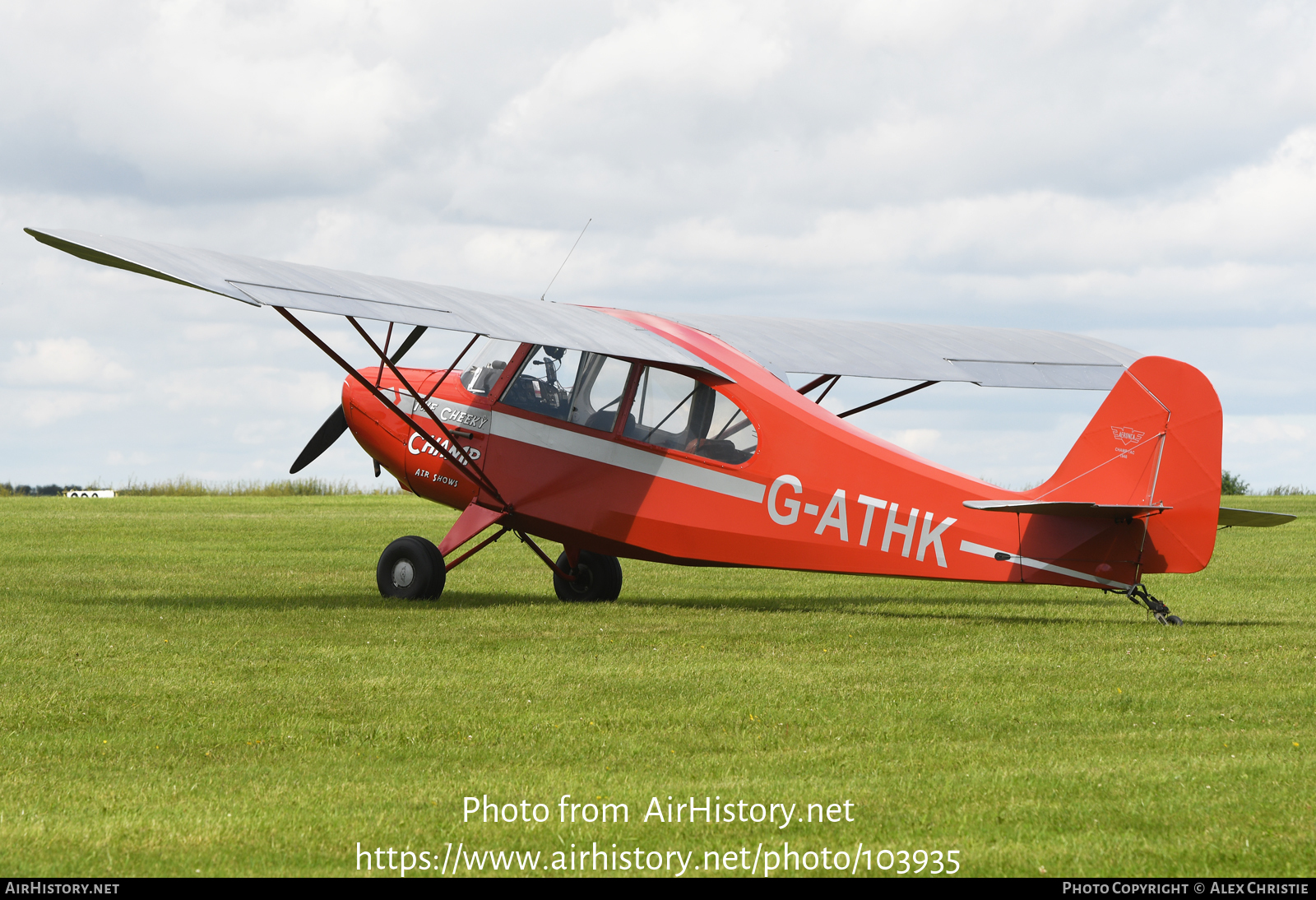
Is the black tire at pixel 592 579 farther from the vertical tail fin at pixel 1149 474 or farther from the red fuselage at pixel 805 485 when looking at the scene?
the vertical tail fin at pixel 1149 474

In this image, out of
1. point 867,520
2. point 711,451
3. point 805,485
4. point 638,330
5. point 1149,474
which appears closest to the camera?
point 1149,474

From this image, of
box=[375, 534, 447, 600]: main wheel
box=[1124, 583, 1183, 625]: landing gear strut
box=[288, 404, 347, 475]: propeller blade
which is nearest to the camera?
box=[1124, 583, 1183, 625]: landing gear strut

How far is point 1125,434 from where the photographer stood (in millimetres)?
10055

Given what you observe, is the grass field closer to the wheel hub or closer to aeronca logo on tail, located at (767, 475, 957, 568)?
the wheel hub

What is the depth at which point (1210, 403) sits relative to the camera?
9.92 metres

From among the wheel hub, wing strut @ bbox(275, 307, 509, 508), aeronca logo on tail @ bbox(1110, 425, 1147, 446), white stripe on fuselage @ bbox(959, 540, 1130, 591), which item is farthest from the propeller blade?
aeronca logo on tail @ bbox(1110, 425, 1147, 446)

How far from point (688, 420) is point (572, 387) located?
1.31 metres

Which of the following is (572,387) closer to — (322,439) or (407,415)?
(407,415)

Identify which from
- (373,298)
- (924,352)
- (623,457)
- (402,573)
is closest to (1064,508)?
(623,457)

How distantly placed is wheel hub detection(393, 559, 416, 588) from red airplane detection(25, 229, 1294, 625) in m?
0.02

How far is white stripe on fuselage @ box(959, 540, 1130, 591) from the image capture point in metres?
10.2

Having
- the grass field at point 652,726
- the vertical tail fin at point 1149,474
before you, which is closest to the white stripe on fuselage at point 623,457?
the grass field at point 652,726

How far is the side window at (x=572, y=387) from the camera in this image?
12438 mm
